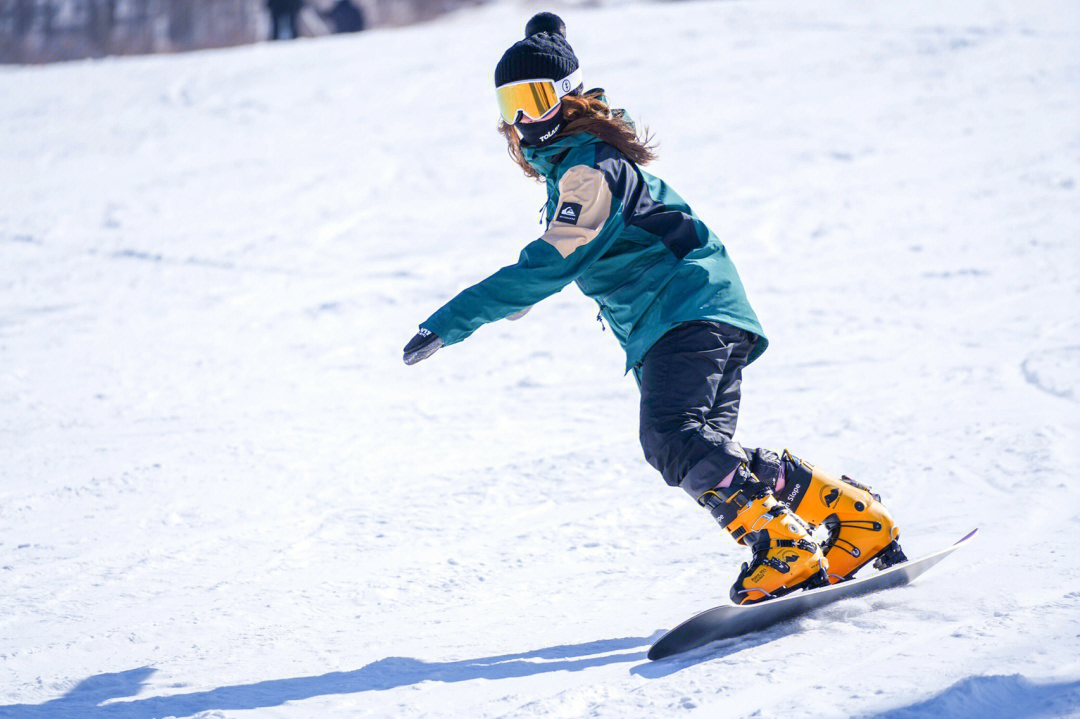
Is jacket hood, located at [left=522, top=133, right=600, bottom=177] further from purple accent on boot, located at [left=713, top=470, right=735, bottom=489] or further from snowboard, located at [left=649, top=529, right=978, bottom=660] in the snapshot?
snowboard, located at [left=649, top=529, right=978, bottom=660]

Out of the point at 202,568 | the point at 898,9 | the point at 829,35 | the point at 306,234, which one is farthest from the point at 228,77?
the point at 202,568

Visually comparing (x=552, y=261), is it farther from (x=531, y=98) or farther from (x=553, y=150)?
(x=531, y=98)

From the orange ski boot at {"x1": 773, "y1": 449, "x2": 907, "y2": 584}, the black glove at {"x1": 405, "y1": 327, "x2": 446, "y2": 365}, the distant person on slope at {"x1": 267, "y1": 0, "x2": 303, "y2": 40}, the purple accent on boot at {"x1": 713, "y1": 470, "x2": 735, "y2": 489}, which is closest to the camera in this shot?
the black glove at {"x1": 405, "y1": 327, "x2": 446, "y2": 365}

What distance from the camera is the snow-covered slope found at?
245 cm

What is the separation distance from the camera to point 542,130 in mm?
2561

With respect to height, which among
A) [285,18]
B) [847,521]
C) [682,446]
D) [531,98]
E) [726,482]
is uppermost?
[285,18]

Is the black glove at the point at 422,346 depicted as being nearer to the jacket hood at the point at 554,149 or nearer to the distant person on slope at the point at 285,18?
the jacket hood at the point at 554,149

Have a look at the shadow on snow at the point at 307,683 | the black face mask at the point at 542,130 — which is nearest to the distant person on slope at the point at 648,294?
the black face mask at the point at 542,130

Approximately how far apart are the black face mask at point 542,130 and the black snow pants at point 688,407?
587 millimetres

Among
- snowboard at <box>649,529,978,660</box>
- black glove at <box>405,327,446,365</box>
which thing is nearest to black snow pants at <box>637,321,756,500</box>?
snowboard at <box>649,529,978,660</box>

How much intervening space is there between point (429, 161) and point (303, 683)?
718cm

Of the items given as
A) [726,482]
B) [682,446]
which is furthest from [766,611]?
[682,446]

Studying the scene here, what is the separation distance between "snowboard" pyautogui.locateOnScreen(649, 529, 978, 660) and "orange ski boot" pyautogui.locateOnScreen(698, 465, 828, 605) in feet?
0.17

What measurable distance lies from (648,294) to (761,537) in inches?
27.0
